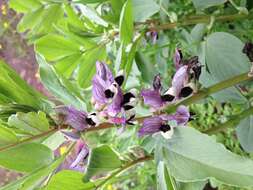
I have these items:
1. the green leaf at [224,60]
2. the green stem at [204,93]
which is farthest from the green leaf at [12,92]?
the green leaf at [224,60]

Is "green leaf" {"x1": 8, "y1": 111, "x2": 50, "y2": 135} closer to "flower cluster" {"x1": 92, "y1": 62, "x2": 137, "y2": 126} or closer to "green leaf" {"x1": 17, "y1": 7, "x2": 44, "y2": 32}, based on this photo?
"flower cluster" {"x1": 92, "y1": 62, "x2": 137, "y2": 126}

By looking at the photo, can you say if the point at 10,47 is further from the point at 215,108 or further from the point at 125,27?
the point at 125,27

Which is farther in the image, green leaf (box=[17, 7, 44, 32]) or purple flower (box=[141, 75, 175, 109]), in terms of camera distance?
green leaf (box=[17, 7, 44, 32])

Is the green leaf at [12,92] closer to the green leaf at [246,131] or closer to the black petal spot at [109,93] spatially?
the black petal spot at [109,93]

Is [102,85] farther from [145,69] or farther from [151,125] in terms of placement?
[145,69]

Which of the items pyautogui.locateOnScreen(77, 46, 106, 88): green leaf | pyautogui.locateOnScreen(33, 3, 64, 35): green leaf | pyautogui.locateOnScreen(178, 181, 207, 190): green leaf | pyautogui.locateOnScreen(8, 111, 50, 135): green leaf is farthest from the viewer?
pyautogui.locateOnScreen(33, 3, 64, 35): green leaf

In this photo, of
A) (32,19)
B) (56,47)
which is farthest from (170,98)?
(32,19)

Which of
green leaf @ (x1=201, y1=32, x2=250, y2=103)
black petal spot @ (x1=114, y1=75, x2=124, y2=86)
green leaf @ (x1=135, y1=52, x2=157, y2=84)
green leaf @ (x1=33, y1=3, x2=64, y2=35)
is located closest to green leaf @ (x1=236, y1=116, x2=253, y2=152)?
green leaf @ (x1=201, y1=32, x2=250, y2=103)
